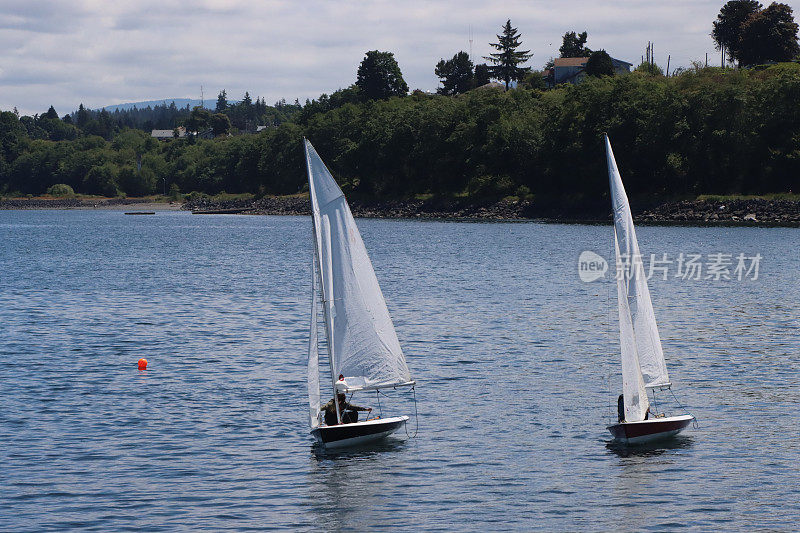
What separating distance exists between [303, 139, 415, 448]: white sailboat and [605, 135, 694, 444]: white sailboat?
765 cm

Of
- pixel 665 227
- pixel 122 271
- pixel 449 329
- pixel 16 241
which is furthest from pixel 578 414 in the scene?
pixel 16 241

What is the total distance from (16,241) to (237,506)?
15653 cm

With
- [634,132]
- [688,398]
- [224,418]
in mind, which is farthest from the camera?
[634,132]

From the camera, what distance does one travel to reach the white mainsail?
32000 mm

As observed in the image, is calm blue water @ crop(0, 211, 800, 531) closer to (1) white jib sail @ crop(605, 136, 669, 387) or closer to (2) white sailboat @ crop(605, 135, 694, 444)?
(2) white sailboat @ crop(605, 135, 694, 444)

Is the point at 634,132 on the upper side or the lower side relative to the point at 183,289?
upper

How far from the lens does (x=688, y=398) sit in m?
40.2

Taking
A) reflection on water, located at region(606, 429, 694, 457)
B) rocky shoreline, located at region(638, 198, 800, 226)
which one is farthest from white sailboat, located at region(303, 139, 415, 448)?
rocky shoreline, located at region(638, 198, 800, 226)

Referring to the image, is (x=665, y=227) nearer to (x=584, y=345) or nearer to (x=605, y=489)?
(x=584, y=345)

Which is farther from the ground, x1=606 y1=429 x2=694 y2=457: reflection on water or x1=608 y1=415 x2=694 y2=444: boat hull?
x1=608 y1=415 x2=694 y2=444: boat hull

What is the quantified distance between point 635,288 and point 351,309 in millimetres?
9912

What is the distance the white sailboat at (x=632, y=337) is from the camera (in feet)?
105

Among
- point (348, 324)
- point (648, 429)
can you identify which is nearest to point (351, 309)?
point (348, 324)

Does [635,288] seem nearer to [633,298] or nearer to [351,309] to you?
[633,298]
